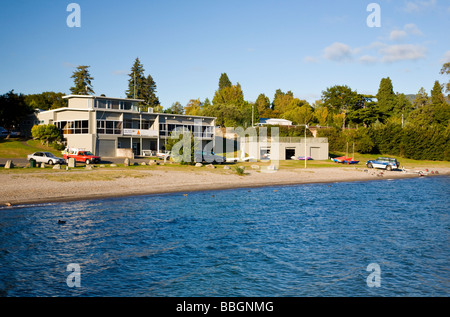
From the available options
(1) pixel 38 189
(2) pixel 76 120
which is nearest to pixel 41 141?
(2) pixel 76 120

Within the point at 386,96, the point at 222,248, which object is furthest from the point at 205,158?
the point at 386,96

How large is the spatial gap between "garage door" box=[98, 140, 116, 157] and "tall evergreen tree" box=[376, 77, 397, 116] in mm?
90379

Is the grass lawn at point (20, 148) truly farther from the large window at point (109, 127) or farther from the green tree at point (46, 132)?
the large window at point (109, 127)

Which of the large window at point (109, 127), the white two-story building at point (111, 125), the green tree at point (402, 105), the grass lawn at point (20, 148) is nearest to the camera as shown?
the grass lawn at point (20, 148)

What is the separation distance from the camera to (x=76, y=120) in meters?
63.4

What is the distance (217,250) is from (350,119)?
3761 inches

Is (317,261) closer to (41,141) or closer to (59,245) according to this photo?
(59,245)

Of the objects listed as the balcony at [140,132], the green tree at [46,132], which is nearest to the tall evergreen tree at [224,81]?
the balcony at [140,132]

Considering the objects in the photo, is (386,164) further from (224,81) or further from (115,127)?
(224,81)

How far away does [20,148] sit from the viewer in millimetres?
62281

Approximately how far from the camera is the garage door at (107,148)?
62.1 meters

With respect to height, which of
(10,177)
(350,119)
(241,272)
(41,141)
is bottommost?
(241,272)

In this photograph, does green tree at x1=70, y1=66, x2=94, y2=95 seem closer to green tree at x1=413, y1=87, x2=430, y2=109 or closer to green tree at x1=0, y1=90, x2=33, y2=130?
green tree at x1=0, y1=90, x2=33, y2=130

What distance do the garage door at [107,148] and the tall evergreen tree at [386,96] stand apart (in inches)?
3558
